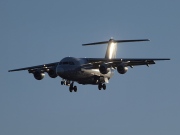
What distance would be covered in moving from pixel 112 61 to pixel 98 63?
161 centimetres

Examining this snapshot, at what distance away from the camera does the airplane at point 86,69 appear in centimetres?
7250

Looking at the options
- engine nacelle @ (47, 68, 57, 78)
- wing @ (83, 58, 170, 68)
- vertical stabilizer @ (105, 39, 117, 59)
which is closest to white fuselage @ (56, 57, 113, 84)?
wing @ (83, 58, 170, 68)

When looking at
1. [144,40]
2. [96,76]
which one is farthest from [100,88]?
[144,40]

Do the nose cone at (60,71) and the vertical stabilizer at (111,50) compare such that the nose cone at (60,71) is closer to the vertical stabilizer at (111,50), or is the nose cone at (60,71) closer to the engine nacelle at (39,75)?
the engine nacelle at (39,75)

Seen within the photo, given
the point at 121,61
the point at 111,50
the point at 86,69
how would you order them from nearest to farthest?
the point at 86,69
the point at 121,61
the point at 111,50

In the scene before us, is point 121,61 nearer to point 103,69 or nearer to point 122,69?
point 122,69

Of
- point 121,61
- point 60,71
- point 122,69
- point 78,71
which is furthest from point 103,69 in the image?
point 60,71

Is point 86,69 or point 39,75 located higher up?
point 86,69

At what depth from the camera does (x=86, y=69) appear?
73875mm

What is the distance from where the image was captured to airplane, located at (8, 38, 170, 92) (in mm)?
72500

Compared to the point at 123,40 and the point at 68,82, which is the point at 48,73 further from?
the point at 123,40

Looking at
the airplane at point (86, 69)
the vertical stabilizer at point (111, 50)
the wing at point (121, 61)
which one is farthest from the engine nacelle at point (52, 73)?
the vertical stabilizer at point (111, 50)

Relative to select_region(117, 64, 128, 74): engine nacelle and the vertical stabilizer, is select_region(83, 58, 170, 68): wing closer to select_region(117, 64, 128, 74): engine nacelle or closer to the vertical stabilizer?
select_region(117, 64, 128, 74): engine nacelle

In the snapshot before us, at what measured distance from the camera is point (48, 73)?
7719cm
